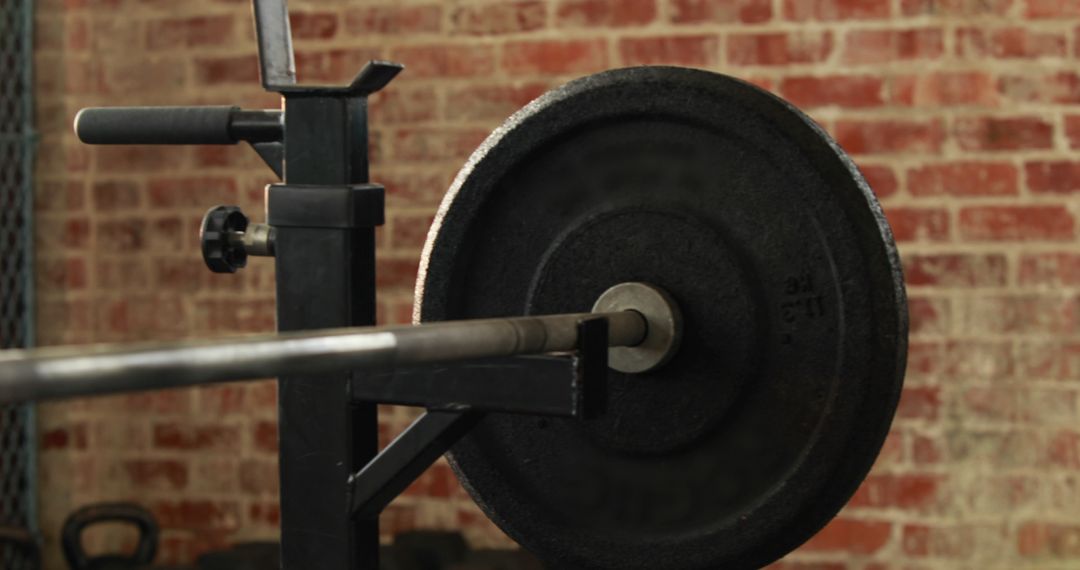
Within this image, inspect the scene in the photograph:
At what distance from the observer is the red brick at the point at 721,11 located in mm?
2252

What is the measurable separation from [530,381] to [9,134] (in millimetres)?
1906

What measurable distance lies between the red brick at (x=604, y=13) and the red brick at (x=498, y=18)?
4 cm

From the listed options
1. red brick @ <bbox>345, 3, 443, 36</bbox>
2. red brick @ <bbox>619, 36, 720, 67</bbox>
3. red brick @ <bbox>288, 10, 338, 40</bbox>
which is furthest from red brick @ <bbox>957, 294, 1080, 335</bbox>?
red brick @ <bbox>288, 10, 338, 40</bbox>

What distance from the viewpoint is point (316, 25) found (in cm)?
246

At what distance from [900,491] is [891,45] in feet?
2.18

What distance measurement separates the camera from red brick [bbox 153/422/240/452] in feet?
8.38

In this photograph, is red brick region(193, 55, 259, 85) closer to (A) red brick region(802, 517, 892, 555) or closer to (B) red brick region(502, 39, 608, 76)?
(B) red brick region(502, 39, 608, 76)

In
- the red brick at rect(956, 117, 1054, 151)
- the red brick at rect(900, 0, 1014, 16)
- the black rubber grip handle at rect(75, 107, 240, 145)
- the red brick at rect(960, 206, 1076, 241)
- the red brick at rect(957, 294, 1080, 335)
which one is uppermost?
the red brick at rect(900, 0, 1014, 16)

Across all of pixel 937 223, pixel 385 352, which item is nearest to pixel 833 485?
pixel 385 352

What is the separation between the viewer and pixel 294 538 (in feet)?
3.51

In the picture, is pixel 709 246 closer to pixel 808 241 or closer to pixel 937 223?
pixel 808 241

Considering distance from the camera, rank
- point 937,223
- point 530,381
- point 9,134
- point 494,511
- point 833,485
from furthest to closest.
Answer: point 9,134
point 937,223
point 494,511
point 833,485
point 530,381

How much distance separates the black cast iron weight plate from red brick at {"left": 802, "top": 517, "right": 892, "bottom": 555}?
118 cm

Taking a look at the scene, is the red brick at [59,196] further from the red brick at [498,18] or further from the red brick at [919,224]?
the red brick at [919,224]
